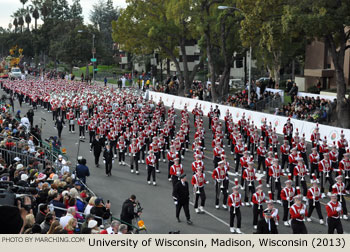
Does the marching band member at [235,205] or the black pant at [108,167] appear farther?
the black pant at [108,167]

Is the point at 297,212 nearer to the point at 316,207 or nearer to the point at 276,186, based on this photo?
the point at 316,207

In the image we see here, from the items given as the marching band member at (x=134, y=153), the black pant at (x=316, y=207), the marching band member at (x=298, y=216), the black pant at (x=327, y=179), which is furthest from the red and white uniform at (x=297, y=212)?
the marching band member at (x=134, y=153)

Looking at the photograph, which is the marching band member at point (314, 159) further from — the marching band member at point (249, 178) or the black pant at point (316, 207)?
the black pant at point (316, 207)

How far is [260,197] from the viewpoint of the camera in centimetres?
1338

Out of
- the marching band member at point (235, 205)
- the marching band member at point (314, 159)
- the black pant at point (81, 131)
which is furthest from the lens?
the black pant at point (81, 131)

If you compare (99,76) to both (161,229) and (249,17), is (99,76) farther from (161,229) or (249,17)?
(161,229)

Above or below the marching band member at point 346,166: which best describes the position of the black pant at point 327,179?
below

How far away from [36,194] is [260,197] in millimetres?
5963

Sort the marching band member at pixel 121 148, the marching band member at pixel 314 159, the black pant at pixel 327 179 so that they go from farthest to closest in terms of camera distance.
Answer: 1. the marching band member at pixel 121 148
2. the marching band member at pixel 314 159
3. the black pant at pixel 327 179

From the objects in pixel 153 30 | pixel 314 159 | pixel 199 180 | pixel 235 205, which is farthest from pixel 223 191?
pixel 153 30

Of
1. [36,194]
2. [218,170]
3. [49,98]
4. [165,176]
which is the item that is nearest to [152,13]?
[49,98]

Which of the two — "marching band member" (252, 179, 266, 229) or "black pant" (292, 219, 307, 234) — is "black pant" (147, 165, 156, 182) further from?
"black pant" (292, 219, 307, 234)

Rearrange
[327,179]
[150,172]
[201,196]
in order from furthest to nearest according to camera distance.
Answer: [150,172], [327,179], [201,196]

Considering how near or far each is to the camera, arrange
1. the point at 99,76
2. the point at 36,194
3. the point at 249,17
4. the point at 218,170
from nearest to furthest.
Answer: the point at 36,194 < the point at 218,170 < the point at 249,17 < the point at 99,76
